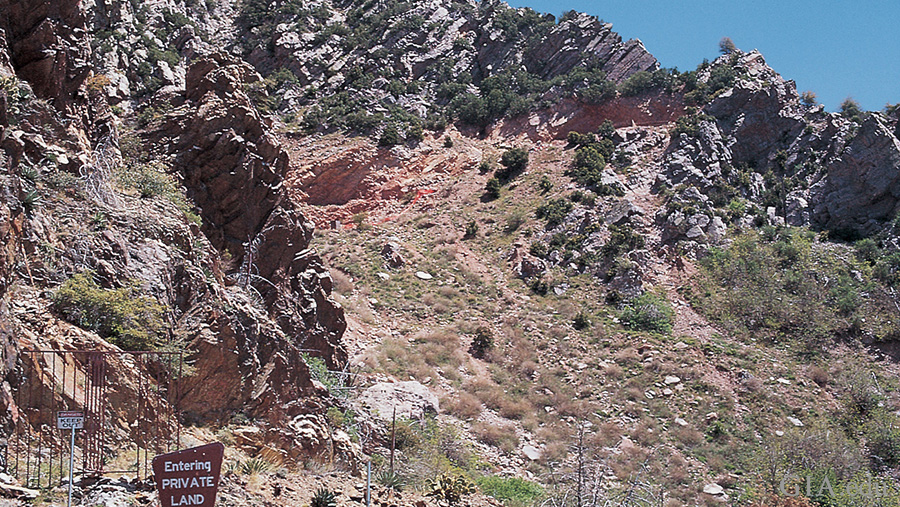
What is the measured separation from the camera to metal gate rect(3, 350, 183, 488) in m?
6.74

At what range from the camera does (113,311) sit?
28.5ft

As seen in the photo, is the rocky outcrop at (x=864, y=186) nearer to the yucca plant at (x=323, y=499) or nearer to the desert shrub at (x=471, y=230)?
the desert shrub at (x=471, y=230)

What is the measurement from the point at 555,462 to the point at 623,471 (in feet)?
6.37

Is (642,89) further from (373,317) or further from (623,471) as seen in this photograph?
(623,471)

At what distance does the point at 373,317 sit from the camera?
86.2 ft

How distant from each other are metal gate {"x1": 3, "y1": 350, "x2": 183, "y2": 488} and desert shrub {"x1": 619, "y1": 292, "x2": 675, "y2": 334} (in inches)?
873

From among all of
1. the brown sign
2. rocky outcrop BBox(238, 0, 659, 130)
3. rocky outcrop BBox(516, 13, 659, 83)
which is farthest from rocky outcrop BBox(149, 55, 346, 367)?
rocky outcrop BBox(516, 13, 659, 83)

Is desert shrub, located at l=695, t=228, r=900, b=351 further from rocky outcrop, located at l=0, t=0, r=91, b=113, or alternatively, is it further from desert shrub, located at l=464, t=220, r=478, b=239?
rocky outcrop, located at l=0, t=0, r=91, b=113

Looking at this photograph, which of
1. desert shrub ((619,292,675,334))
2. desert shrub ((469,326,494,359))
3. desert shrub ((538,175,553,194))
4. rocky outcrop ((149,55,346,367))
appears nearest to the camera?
rocky outcrop ((149,55,346,367))

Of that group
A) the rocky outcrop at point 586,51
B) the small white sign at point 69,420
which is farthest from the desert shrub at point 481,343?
the rocky outcrop at point 586,51

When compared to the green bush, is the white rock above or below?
below

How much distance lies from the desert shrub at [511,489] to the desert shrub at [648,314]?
447 inches

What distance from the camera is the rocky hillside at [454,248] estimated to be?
32.5 ft

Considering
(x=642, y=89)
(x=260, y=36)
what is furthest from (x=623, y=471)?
(x=260, y=36)
